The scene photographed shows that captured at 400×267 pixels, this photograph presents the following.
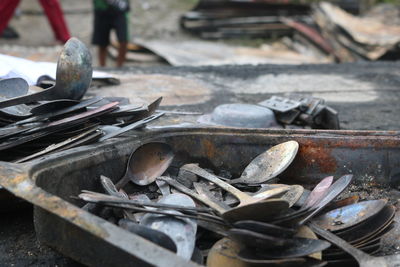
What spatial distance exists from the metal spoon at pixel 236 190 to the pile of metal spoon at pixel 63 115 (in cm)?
31

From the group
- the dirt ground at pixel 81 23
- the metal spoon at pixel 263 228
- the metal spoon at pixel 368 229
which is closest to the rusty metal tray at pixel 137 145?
the metal spoon at pixel 263 228

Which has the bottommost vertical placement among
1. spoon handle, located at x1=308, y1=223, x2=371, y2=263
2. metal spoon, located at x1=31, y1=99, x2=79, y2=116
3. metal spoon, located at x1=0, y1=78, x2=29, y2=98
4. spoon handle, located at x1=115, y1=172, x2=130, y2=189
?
spoon handle, located at x1=115, y1=172, x2=130, y2=189

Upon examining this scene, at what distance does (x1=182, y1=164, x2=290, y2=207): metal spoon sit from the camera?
1.87 metres

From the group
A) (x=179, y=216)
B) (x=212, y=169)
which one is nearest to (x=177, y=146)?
(x=212, y=169)

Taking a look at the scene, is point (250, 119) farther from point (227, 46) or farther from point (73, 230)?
point (227, 46)

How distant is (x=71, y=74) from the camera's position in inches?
98.5

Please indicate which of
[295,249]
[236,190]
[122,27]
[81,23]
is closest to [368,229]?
[295,249]

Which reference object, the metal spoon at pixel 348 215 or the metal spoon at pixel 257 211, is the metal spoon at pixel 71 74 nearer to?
the metal spoon at pixel 257 211

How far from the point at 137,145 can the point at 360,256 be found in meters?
1.05

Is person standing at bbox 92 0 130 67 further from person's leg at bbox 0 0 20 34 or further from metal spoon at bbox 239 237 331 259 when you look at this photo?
metal spoon at bbox 239 237 331 259

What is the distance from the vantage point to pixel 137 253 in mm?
1419

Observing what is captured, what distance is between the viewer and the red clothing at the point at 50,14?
6.98 meters

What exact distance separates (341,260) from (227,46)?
7.01 metres

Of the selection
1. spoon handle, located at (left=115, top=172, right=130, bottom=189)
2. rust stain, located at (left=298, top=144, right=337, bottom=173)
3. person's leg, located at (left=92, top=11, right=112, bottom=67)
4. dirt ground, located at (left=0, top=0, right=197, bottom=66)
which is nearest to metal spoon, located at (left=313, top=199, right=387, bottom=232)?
rust stain, located at (left=298, top=144, right=337, bottom=173)
